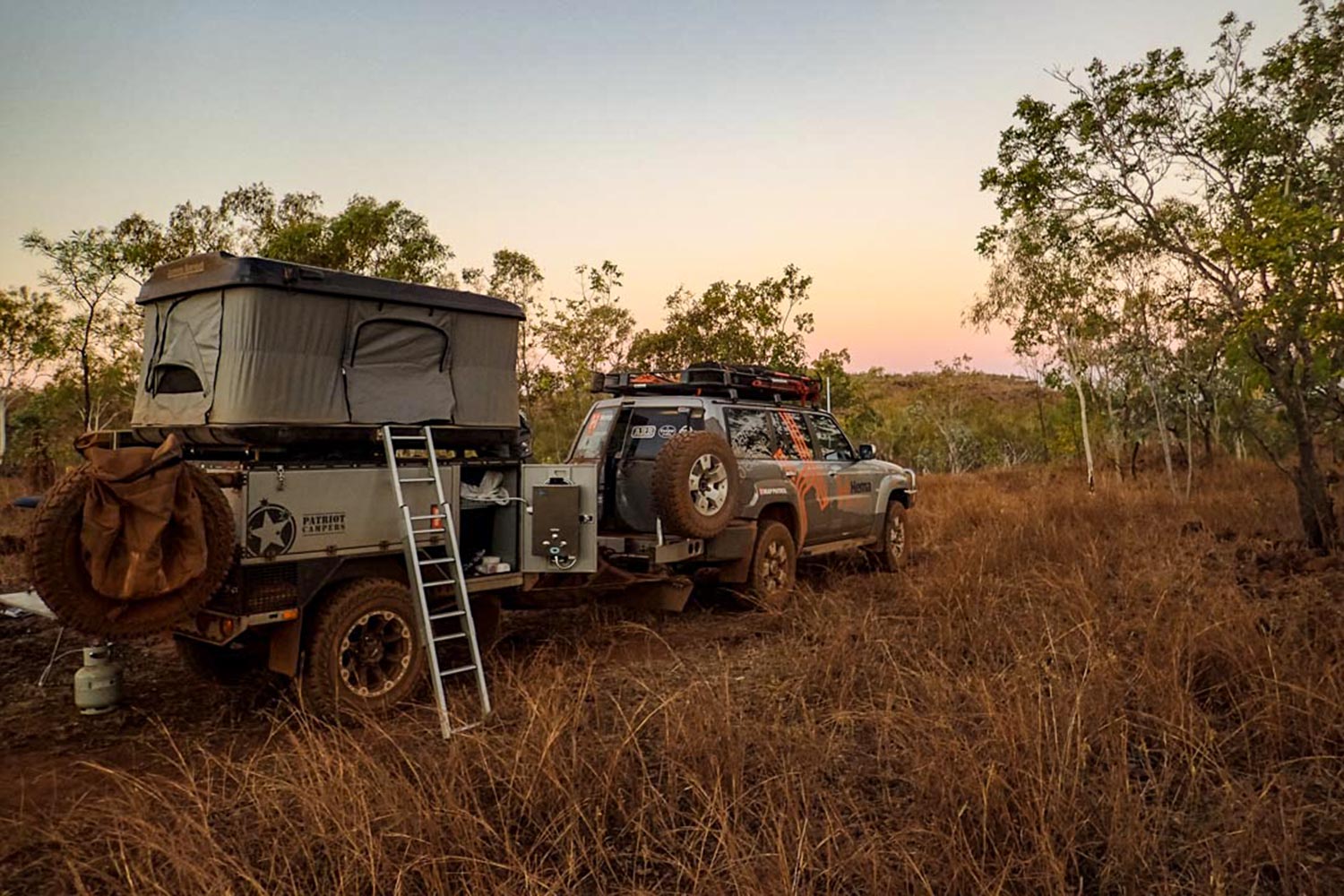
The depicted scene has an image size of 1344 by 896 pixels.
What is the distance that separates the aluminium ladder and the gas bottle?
1892 mm

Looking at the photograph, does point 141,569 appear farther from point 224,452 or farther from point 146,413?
point 146,413

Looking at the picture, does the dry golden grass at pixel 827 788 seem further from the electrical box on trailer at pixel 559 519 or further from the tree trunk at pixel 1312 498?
the tree trunk at pixel 1312 498

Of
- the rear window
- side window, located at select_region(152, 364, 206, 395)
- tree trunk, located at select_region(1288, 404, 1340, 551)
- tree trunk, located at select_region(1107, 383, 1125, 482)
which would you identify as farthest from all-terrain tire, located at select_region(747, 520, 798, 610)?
tree trunk, located at select_region(1107, 383, 1125, 482)

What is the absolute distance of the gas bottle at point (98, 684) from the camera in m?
5.16

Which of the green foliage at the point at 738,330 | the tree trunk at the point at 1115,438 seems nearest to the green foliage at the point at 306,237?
the green foliage at the point at 738,330

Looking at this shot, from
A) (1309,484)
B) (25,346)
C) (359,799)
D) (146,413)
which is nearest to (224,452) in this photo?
(146,413)

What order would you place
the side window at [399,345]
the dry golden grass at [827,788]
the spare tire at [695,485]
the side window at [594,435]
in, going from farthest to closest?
the side window at [594,435] < the spare tire at [695,485] < the side window at [399,345] < the dry golden grass at [827,788]

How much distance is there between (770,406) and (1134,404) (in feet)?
78.6

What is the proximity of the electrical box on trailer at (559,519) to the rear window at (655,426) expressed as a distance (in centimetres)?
167

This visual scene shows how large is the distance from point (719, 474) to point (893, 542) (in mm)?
4040

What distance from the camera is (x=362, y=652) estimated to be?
5090mm

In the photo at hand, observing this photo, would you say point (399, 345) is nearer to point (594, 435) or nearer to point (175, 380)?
point (175, 380)

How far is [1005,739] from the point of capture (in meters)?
3.39

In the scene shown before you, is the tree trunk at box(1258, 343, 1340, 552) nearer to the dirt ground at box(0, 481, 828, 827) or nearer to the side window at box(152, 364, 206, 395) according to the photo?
the dirt ground at box(0, 481, 828, 827)
